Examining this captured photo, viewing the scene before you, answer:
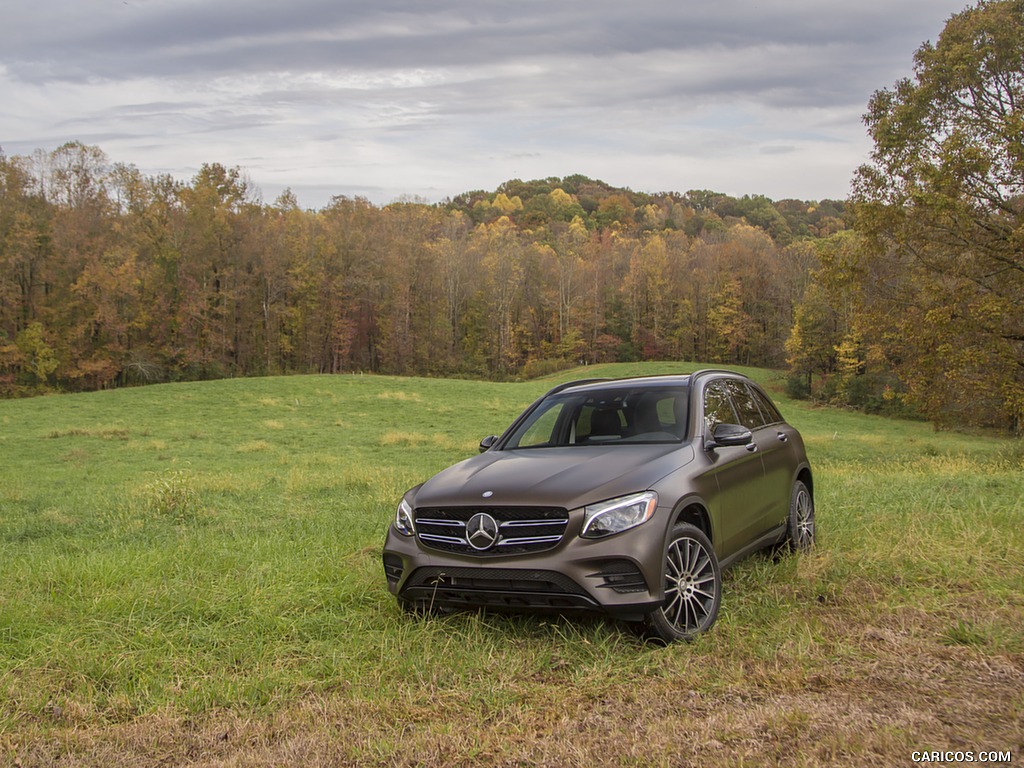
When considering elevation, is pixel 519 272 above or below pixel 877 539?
above

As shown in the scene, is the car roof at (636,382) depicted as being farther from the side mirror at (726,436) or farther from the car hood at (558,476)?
the car hood at (558,476)

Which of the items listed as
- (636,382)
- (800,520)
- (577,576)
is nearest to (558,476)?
(577,576)

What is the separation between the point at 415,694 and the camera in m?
4.20

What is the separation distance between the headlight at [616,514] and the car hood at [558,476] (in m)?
0.05

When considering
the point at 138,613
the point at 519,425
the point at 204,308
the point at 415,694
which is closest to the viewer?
the point at 415,694

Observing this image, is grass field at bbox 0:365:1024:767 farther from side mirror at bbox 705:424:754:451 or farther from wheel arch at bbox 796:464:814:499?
side mirror at bbox 705:424:754:451

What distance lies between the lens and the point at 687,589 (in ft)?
16.2

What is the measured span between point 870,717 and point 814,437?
31862 millimetres

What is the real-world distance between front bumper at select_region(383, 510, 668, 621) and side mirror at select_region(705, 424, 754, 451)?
1046 mm

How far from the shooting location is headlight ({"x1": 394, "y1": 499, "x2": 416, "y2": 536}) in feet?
17.2

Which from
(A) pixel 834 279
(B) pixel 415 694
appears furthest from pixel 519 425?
(A) pixel 834 279

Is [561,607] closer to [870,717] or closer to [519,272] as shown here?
[870,717]

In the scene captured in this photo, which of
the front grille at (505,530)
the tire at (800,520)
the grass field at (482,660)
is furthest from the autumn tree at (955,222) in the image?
the front grille at (505,530)

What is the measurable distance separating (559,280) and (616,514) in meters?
87.2
